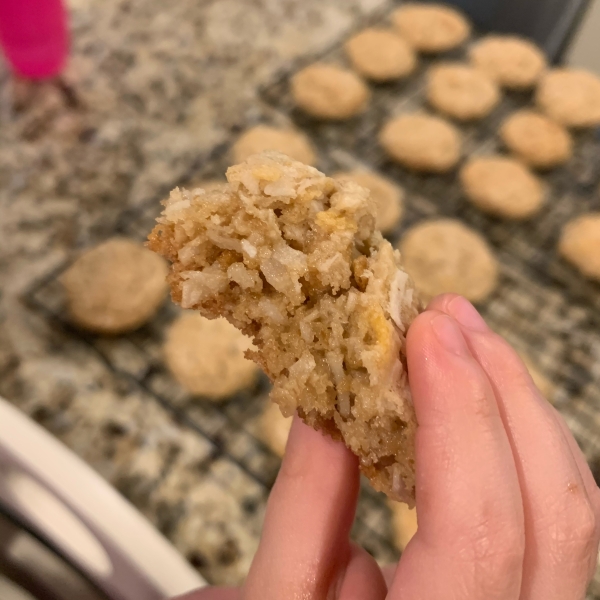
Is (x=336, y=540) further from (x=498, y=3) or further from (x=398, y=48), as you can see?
(x=498, y=3)

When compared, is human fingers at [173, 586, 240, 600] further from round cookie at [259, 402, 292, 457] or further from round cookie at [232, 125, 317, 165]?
round cookie at [232, 125, 317, 165]

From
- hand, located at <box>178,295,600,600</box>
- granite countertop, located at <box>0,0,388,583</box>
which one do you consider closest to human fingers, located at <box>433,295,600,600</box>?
hand, located at <box>178,295,600,600</box>

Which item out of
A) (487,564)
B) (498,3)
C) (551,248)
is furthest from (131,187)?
(498,3)

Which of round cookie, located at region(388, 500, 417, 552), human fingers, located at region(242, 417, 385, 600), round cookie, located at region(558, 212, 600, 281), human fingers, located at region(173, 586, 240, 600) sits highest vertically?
human fingers, located at region(242, 417, 385, 600)

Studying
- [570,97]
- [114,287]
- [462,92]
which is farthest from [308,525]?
[570,97]

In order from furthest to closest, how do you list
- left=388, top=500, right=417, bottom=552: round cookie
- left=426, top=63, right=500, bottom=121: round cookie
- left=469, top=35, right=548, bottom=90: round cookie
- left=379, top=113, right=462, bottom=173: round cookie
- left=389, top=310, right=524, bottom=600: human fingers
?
left=469, top=35, right=548, bottom=90: round cookie
left=426, top=63, right=500, bottom=121: round cookie
left=379, top=113, right=462, bottom=173: round cookie
left=388, top=500, right=417, bottom=552: round cookie
left=389, top=310, right=524, bottom=600: human fingers
